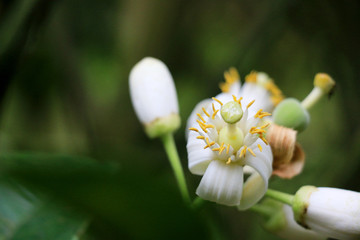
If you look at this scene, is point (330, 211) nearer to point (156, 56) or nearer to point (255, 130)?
point (255, 130)

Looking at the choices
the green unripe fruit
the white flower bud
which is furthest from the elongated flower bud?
the green unripe fruit

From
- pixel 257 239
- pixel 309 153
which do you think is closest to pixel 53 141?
pixel 257 239

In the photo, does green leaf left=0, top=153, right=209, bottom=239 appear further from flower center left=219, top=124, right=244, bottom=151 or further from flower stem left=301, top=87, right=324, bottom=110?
flower stem left=301, top=87, right=324, bottom=110

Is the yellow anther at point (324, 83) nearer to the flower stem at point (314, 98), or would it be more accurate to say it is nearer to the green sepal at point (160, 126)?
the flower stem at point (314, 98)

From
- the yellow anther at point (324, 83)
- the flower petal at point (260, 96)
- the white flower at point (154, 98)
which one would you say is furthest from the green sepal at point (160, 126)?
the yellow anther at point (324, 83)

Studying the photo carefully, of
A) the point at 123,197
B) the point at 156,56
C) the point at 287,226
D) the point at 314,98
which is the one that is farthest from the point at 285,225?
the point at 156,56
